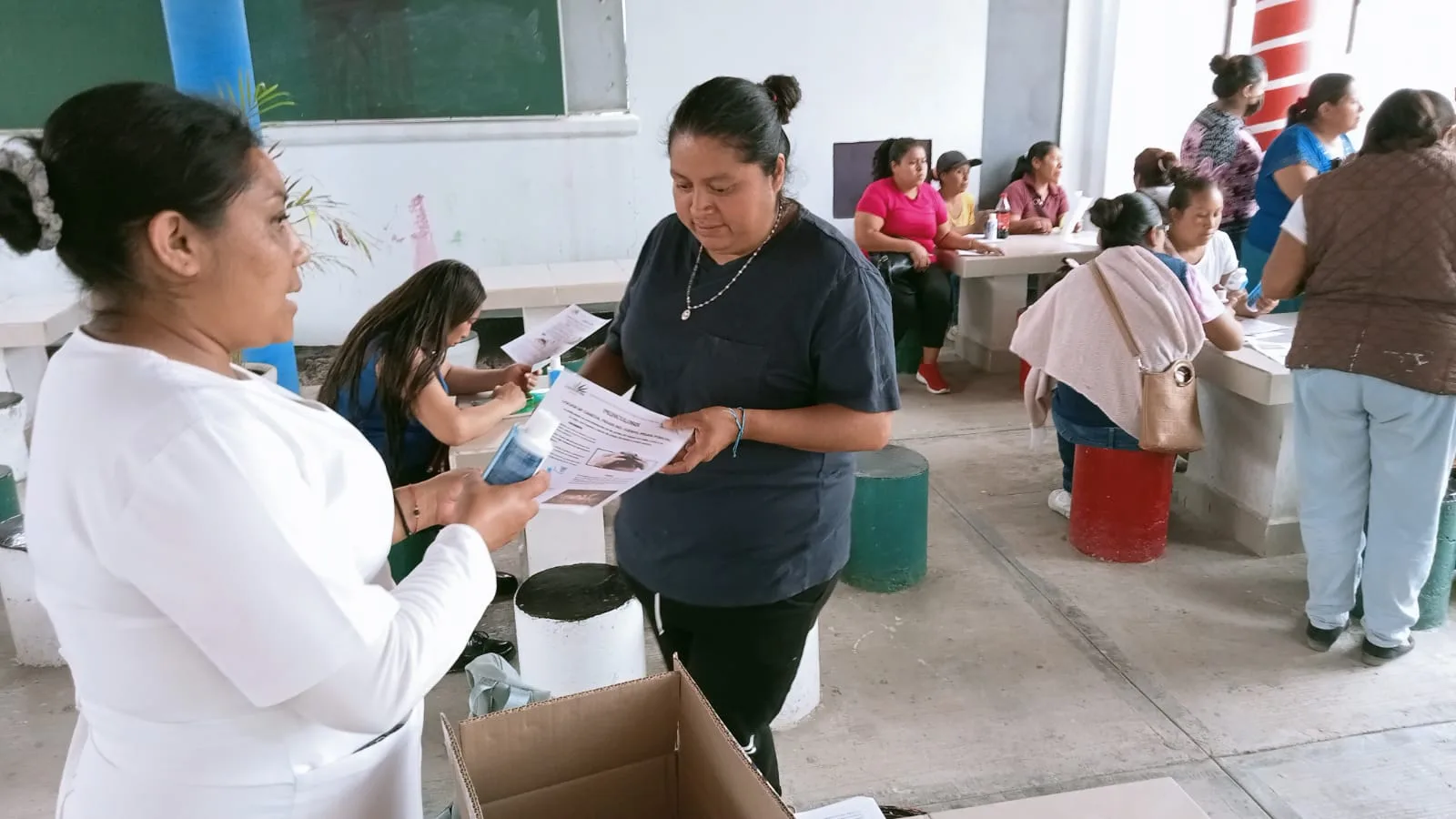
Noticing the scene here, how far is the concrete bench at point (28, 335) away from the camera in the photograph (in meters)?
4.14

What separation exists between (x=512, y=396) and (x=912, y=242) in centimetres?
303

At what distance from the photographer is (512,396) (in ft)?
9.43

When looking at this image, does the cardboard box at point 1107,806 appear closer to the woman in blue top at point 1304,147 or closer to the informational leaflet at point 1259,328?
the informational leaflet at point 1259,328

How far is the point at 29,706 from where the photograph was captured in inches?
106

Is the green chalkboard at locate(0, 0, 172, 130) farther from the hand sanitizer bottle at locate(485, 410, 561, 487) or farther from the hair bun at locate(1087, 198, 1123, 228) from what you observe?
the hand sanitizer bottle at locate(485, 410, 561, 487)

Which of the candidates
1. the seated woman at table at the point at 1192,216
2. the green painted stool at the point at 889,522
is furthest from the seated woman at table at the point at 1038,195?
the green painted stool at the point at 889,522

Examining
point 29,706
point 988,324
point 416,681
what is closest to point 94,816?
point 416,681

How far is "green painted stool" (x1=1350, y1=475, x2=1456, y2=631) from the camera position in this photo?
283cm

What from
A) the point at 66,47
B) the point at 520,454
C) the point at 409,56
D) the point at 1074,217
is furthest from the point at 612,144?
the point at 520,454

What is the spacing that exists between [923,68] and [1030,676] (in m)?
4.79

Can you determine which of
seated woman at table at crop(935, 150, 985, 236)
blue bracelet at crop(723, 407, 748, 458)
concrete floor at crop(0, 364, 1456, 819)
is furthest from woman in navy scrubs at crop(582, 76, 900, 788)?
seated woman at table at crop(935, 150, 985, 236)

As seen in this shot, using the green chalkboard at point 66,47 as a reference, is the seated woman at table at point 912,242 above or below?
below

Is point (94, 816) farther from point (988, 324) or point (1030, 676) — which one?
point (988, 324)

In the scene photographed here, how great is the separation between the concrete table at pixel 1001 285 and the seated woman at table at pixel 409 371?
3.28 m
